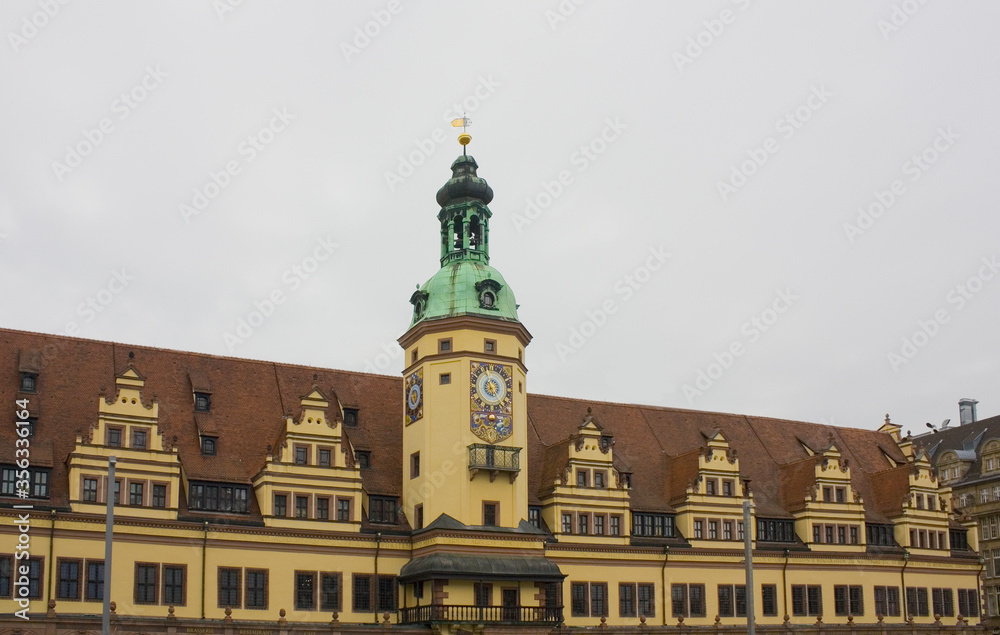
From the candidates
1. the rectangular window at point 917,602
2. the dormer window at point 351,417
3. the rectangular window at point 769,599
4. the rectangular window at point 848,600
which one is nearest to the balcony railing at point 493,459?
the dormer window at point 351,417

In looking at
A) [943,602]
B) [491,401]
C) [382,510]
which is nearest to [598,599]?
[491,401]

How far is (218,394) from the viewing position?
193 feet

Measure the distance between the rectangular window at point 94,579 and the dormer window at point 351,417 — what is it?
14.9 metres

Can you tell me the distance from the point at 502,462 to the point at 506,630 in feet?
25.5

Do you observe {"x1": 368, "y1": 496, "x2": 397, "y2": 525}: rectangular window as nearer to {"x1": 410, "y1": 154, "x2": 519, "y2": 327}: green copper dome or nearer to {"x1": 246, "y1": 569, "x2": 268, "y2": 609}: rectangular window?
{"x1": 246, "y1": 569, "x2": 268, "y2": 609}: rectangular window

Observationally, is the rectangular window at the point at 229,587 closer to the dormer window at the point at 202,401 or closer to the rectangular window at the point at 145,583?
the rectangular window at the point at 145,583

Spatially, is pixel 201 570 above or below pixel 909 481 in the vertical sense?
below

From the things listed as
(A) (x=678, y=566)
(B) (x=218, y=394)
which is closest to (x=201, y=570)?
(B) (x=218, y=394)

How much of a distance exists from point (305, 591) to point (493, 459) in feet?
34.6

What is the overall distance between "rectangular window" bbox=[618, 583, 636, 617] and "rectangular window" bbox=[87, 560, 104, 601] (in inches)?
1004

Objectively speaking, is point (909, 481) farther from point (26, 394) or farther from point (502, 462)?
point (26, 394)

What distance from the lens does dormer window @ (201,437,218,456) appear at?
55.7 meters

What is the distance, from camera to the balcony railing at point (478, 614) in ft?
177

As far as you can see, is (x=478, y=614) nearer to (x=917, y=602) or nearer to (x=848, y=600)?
(x=848, y=600)
